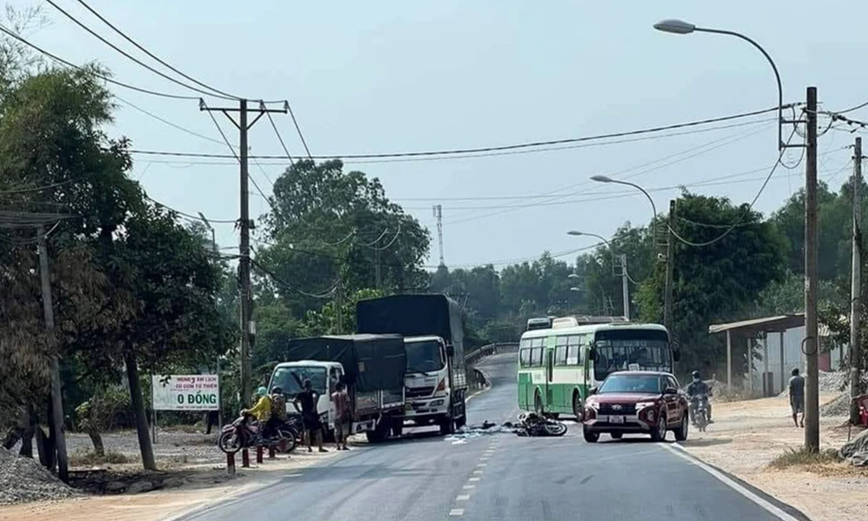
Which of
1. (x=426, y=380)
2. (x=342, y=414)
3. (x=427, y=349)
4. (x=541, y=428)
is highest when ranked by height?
(x=427, y=349)

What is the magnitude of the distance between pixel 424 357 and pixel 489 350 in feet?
284

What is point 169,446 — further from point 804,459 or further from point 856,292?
point 804,459

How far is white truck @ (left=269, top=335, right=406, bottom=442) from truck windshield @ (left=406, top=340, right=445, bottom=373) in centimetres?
97

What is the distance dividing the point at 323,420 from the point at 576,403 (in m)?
10.3

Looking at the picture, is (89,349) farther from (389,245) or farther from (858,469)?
(389,245)

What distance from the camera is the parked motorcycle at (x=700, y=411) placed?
40.7 m

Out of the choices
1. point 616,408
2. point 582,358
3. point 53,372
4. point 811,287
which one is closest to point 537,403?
point 582,358

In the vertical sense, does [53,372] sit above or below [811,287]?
below

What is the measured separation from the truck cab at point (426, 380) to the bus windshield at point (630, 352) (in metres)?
4.66

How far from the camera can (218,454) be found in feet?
124

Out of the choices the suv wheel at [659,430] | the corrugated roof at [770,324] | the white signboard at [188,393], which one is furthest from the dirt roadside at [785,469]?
the white signboard at [188,393]

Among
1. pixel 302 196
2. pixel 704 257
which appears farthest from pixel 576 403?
pixel 302 196

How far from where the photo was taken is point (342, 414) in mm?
36812

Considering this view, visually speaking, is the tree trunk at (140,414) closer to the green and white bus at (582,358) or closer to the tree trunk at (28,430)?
the tree trunk at (28,430)
